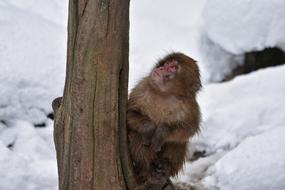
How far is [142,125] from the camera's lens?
12.5ft

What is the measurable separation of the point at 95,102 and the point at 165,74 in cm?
43

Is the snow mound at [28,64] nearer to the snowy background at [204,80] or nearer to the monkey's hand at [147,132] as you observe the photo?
the snowy background at [204,80]

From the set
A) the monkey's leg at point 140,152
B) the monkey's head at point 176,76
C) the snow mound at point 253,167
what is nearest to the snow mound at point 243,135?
the snow mound at point 253,167

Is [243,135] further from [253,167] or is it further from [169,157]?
[169,157]

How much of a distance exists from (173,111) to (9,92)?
233 centimetres

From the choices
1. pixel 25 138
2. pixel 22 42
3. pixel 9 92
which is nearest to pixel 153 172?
pixel 25 138

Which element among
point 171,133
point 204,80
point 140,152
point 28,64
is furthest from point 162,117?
point 204,80

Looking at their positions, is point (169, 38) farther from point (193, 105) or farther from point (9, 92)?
point (193, 105)

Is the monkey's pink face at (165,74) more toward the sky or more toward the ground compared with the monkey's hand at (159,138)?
more toward the sky

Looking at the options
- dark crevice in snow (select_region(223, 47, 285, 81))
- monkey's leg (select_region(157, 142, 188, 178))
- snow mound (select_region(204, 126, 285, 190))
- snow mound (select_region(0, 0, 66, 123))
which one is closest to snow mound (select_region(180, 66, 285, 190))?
snow mound (select_region(204, 126, 285, 190))

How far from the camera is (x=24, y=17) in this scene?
258 inches

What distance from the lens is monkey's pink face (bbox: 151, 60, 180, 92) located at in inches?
150

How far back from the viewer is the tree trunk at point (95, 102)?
351 centimetres

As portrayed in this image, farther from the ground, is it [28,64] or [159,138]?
[28,64]
